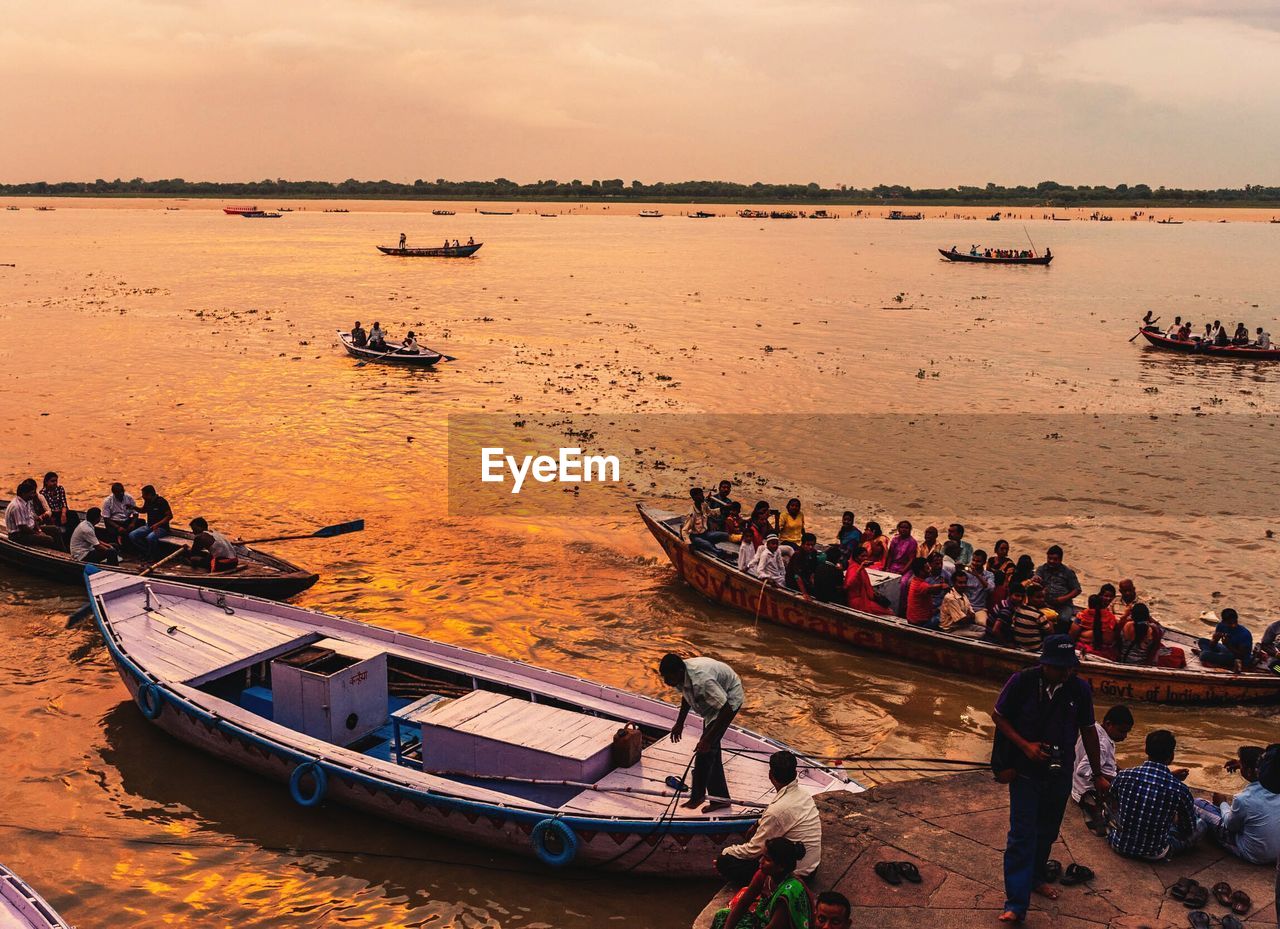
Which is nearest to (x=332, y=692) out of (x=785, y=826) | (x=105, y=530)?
(x=785, y=826)

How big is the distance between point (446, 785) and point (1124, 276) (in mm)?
80320

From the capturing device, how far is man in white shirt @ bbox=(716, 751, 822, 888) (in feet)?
24.9

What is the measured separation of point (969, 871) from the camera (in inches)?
323

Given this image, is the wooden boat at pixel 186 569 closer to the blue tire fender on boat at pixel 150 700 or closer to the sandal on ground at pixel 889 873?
the blue tire fender on boat at pixel 150 700

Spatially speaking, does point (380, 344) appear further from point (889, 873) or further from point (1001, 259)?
point (1001, 259)

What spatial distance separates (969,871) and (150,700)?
9.07 metres

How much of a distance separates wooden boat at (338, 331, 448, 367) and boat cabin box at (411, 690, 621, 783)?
86.3ft

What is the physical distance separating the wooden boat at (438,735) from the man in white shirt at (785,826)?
91 cm

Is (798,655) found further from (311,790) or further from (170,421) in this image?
(170,421)

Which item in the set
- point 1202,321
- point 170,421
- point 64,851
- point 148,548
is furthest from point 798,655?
point 1202,321

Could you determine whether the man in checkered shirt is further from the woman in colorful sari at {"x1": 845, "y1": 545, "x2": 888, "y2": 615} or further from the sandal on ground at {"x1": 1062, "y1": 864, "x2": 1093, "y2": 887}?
the woman in colorful sari at {"x1": 845, "y1": 545, "x2": 888, "y2": 615}

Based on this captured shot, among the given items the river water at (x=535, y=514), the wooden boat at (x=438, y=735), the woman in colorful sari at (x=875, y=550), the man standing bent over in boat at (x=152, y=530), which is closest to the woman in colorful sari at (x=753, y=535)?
the river water at (x=535, y=514)

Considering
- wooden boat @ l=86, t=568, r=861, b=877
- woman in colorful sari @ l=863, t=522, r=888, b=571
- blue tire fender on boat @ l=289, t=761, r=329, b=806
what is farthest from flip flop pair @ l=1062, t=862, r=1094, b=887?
woman in colorful sari @ l=863, t=522, r=888, b=571

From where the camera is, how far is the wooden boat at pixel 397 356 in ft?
117
